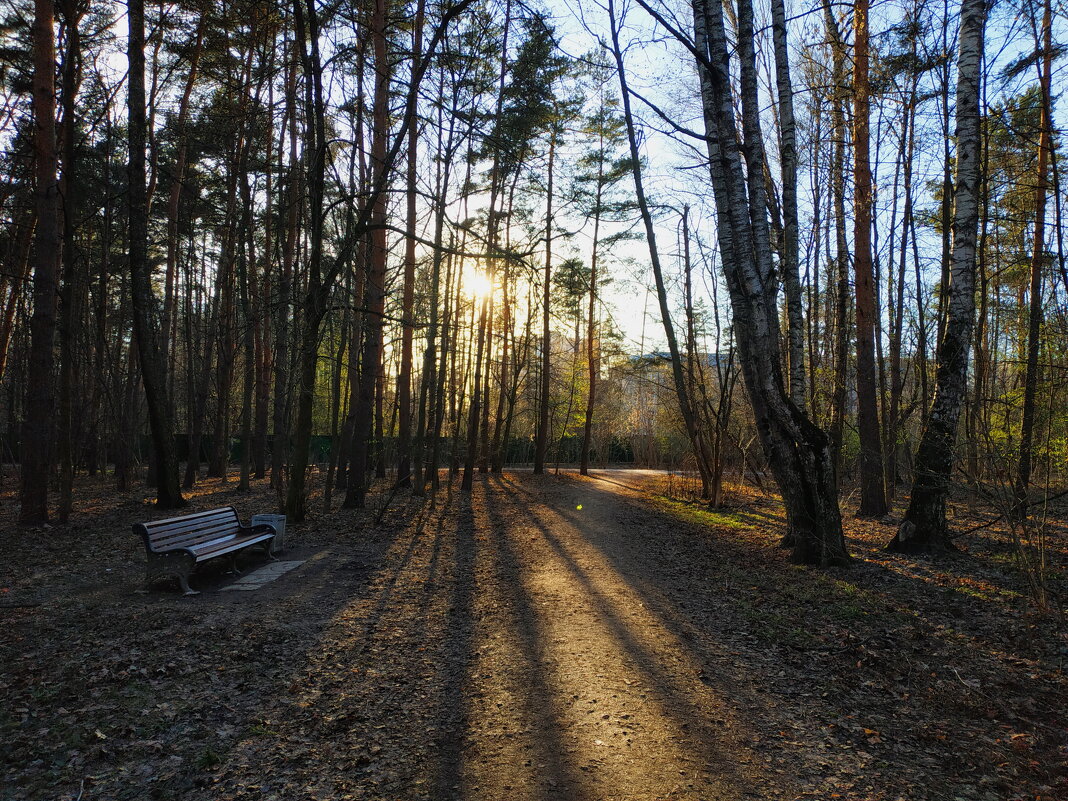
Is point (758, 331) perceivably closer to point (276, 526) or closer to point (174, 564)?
point (276, 526)

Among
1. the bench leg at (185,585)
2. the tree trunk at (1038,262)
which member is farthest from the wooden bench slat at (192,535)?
the tree trunk at (1038,262)

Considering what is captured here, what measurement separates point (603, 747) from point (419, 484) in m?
10.2

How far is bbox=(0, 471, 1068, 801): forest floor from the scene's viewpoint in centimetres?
286

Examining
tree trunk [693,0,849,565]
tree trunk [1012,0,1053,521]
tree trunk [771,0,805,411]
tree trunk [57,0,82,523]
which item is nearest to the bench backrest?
tree trunk [57,0,82,523]

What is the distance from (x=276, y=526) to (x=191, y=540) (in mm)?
1476

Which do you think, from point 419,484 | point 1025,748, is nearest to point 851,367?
point 419,484

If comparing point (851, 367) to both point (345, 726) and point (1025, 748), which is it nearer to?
point (1025, 748)

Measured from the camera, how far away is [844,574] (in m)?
6.71

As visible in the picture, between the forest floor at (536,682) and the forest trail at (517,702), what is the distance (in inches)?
0.8

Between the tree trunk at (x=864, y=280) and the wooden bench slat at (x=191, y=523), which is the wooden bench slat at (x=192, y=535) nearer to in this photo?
the wooden bench slat at (x=191, y=523)

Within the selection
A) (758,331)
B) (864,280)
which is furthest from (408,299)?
(864,280)

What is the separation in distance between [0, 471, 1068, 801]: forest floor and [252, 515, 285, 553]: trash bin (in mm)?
834

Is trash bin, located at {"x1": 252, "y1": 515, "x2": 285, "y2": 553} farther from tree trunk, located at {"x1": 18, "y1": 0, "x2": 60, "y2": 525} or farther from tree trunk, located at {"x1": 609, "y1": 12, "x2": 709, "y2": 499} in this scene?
tree trunk, located at {"x1": 609, "y1": 12, "x2": 709, "y2": 499}

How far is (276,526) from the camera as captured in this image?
7902mm
